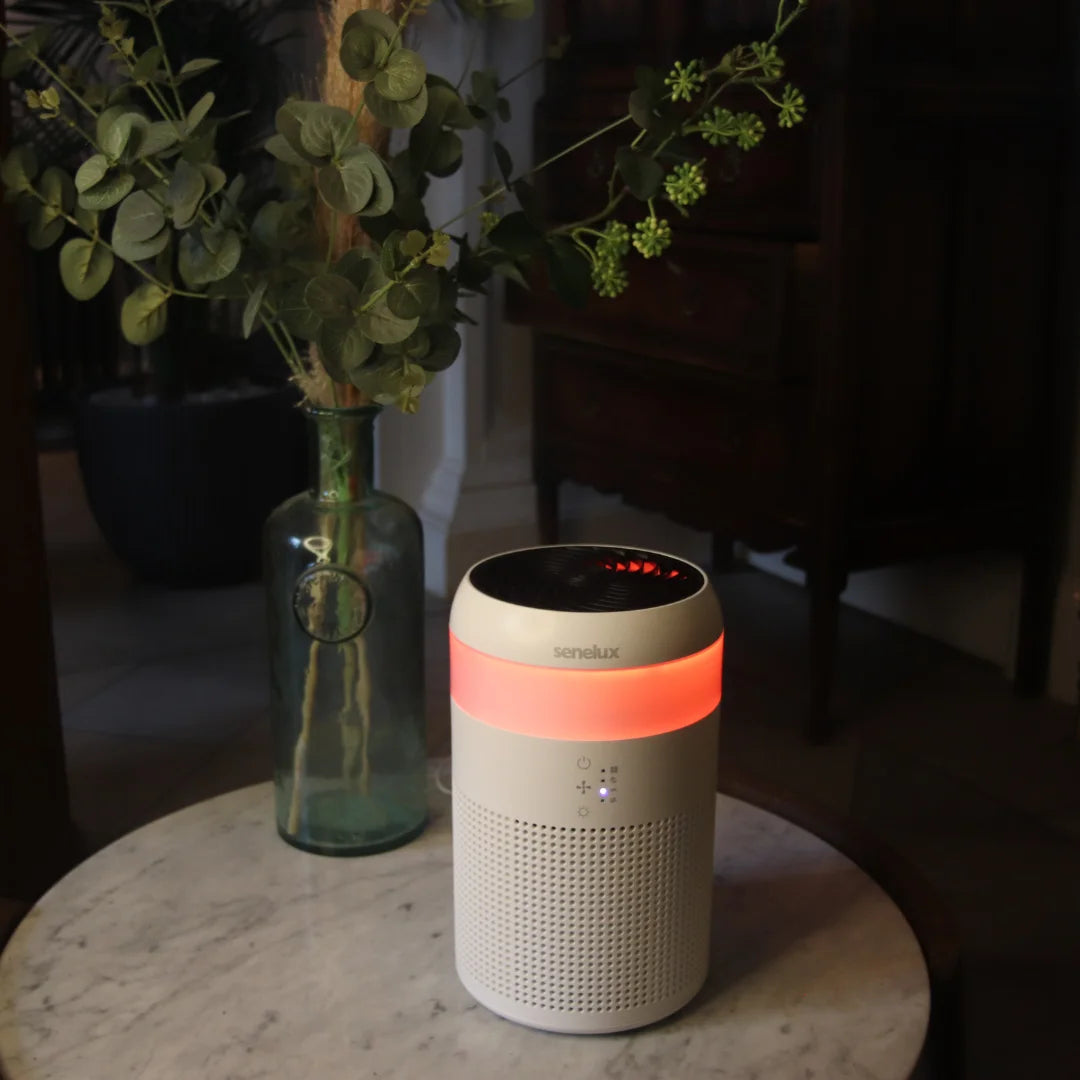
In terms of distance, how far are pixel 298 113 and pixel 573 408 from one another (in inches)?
71.2

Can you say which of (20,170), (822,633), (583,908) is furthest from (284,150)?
(822,633)

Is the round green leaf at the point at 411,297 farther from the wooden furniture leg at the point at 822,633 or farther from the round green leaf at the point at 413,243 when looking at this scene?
the wooden furniture leg at the point at 822,633

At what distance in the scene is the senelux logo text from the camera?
742 millimetres

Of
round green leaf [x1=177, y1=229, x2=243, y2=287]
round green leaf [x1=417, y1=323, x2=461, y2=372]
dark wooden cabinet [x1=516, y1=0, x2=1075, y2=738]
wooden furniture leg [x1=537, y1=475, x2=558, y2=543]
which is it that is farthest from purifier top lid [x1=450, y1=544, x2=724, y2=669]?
wooden furniture leg [x1=537, y1=475, x2=558, y2=543]

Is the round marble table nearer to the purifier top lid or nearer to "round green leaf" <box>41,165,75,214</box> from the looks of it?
the purifier top lid

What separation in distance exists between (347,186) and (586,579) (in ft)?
0.87

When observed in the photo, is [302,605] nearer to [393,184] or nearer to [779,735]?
[393,184]

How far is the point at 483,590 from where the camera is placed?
31.2 inches

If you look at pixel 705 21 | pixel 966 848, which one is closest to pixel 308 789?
pixel 966 848

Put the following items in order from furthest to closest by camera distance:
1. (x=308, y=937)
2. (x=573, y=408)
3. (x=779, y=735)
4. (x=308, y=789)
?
(x=573, y=408)
(x=779, y=735)
(x=308, y=789)
(x=308, y=937)

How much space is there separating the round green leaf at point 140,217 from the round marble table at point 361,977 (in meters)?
0.43

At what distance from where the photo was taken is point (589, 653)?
29.2 inches

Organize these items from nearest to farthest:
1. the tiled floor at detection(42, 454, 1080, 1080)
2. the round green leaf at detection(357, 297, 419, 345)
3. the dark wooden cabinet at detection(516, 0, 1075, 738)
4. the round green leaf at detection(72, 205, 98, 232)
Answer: the round green leaf at detection(357, 297, 419, 345)
the round green leaf at detection(72, 205, 98, 232)
the tiled floor at detection(42, 454, 1080, 1080)
the dark wooden cabinet at detection(516, 0, 1075, 738)

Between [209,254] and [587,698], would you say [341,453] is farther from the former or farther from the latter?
[587,698]
